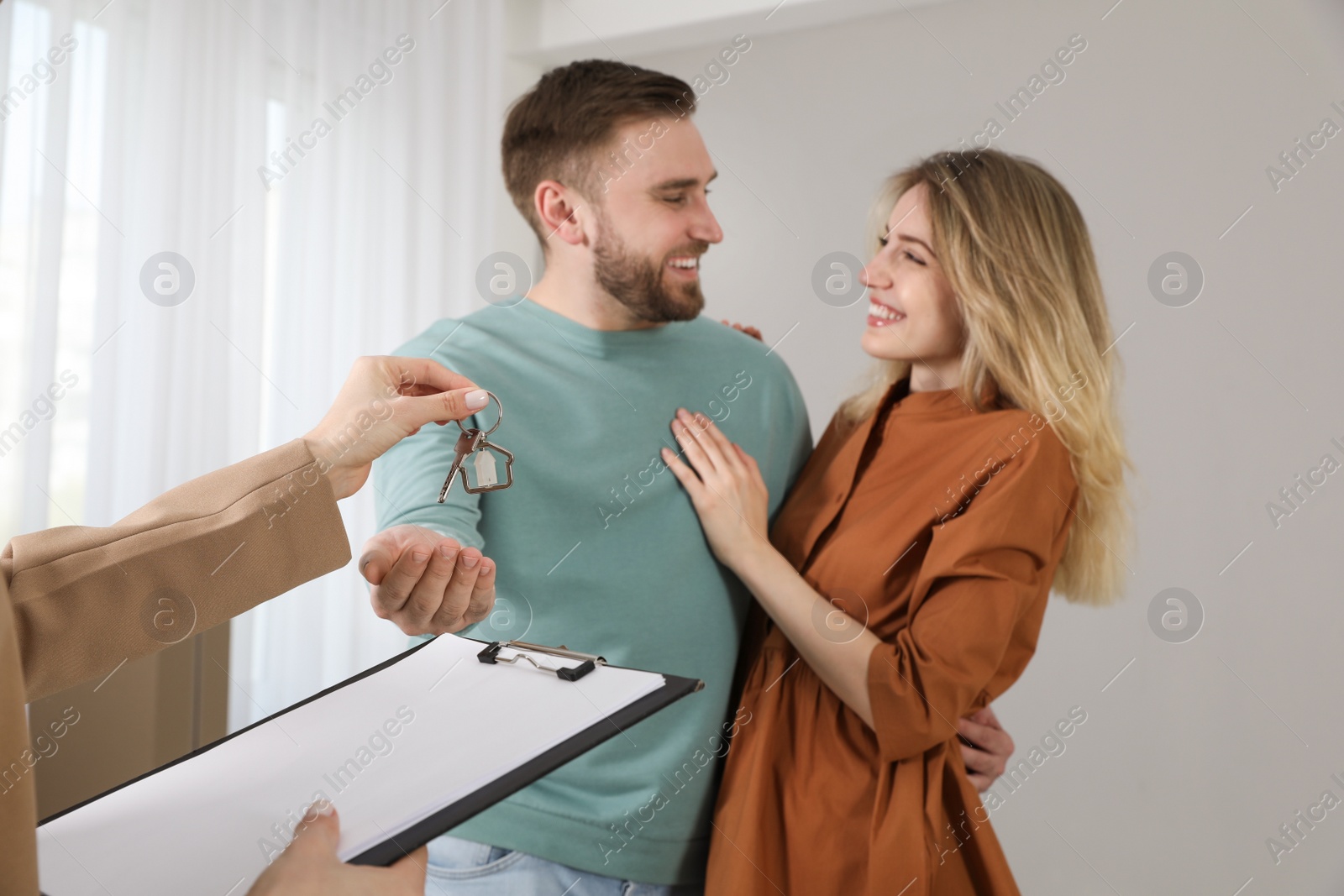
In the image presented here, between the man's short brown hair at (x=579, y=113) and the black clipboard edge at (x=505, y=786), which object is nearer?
the black clipboard edge at (x=505, y=786)

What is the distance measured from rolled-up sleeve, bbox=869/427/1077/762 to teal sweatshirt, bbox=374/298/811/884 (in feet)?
0.73

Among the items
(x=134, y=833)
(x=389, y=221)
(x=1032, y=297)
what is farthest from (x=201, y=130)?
(x=134, y=833)

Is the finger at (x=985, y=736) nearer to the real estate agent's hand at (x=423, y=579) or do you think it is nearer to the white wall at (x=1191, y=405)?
the real estate agent's hand at (x=423, y=579)

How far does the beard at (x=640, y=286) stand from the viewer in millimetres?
1228

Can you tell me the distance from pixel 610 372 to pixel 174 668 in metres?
0.68

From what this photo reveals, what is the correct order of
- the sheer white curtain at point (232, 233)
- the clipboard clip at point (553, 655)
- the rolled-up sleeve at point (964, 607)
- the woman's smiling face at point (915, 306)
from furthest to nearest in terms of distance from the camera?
the sheer white curtain at point (232, 233)
the woman's smiling face at point (915, 306)
the rolled-up sleeve at point (964, 607)
the clipboard clip at point (553, 655)

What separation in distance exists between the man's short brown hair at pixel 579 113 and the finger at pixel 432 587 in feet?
2.27

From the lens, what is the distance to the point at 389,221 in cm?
242

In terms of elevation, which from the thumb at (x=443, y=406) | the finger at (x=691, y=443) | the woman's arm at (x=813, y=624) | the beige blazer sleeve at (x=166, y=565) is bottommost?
the woman's arm at (x=813, y=624)

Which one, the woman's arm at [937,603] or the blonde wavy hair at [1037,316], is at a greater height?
the blonde wavy hair at [1037,316]

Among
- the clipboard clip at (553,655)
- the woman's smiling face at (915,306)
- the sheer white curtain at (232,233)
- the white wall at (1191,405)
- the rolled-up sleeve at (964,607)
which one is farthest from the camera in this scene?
the white wall at (1191,405)

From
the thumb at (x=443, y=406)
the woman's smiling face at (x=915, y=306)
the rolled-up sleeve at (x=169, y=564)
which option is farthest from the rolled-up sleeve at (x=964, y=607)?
the rolled-up sleeve at (x=169, y=564)

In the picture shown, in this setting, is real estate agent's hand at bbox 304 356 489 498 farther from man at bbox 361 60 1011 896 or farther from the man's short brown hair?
the man's short brown hair

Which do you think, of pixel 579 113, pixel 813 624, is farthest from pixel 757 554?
pixel 579 113
